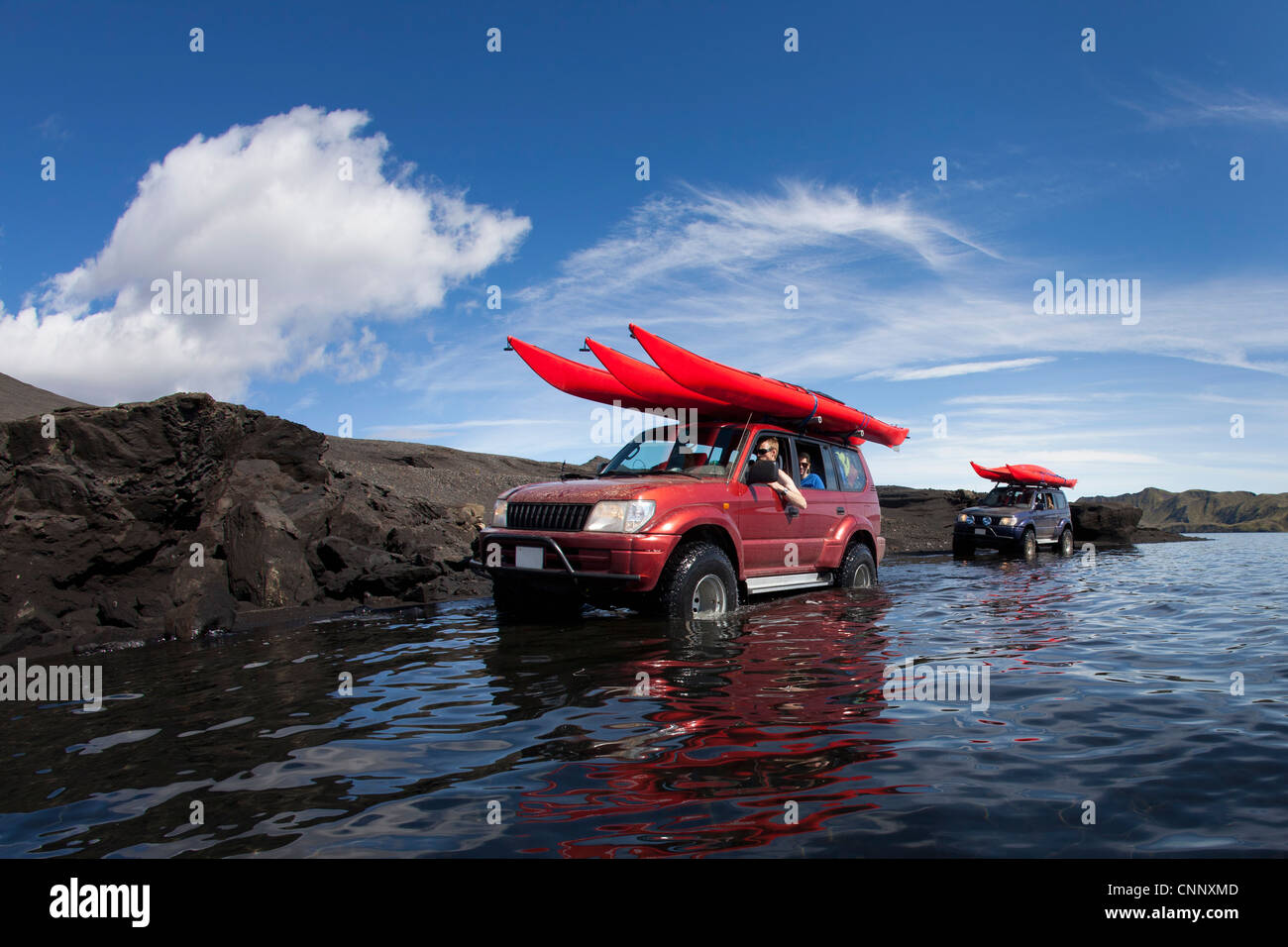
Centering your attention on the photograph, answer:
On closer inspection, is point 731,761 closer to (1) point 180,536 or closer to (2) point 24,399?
(1) point 180,536

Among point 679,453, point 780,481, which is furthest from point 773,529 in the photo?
point 679,453

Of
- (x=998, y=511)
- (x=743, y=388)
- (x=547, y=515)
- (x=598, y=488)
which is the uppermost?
(x=743, y=388)

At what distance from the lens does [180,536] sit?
8.89 metres

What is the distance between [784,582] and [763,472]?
147 cm

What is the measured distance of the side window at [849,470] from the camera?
9.44 meters

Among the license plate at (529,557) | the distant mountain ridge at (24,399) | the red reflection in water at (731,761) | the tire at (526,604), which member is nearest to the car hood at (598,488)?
the license plate at (529,557)

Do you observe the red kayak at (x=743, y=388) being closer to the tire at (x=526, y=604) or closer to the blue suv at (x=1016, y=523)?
the tire at (x=526, y=604)

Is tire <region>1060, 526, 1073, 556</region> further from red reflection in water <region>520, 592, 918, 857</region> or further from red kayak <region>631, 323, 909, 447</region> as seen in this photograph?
red reflection in water <region>520, 592, 918, 857</region>
